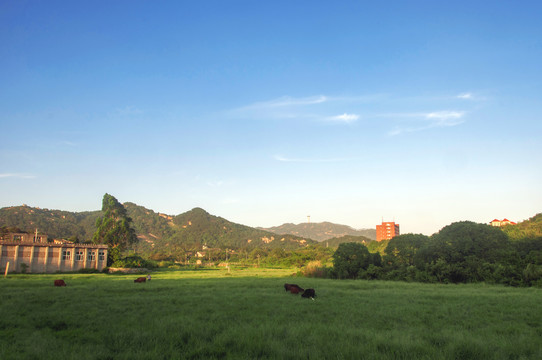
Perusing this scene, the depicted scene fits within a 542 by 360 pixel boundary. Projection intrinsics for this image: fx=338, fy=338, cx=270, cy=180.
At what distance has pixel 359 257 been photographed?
156 feet

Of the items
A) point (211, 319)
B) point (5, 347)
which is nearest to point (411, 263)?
point (211, 319)

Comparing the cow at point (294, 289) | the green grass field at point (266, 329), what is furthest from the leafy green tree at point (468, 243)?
the cow at point (294, 289)

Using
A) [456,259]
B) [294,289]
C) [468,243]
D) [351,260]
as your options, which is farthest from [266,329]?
[351,260]

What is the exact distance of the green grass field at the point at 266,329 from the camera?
8906 millimetres

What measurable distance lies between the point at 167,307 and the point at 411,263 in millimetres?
37567

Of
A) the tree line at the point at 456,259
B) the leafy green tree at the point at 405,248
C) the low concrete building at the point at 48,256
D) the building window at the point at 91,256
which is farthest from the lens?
the building window at the point at 91,256

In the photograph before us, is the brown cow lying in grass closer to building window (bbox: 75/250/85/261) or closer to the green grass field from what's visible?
the green grass field

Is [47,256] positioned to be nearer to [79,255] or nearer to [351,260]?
[79,255]

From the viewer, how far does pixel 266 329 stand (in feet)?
37.3

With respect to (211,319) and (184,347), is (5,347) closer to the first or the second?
(184,347)

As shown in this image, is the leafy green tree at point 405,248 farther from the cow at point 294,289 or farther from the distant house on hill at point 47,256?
the distant house on hill at point 47,256

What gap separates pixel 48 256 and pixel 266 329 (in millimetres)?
59245

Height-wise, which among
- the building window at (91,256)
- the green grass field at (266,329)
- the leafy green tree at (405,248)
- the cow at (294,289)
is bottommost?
the building window at (91,256)

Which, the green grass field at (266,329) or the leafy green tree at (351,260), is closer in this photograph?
the green grass field at (266,329)
